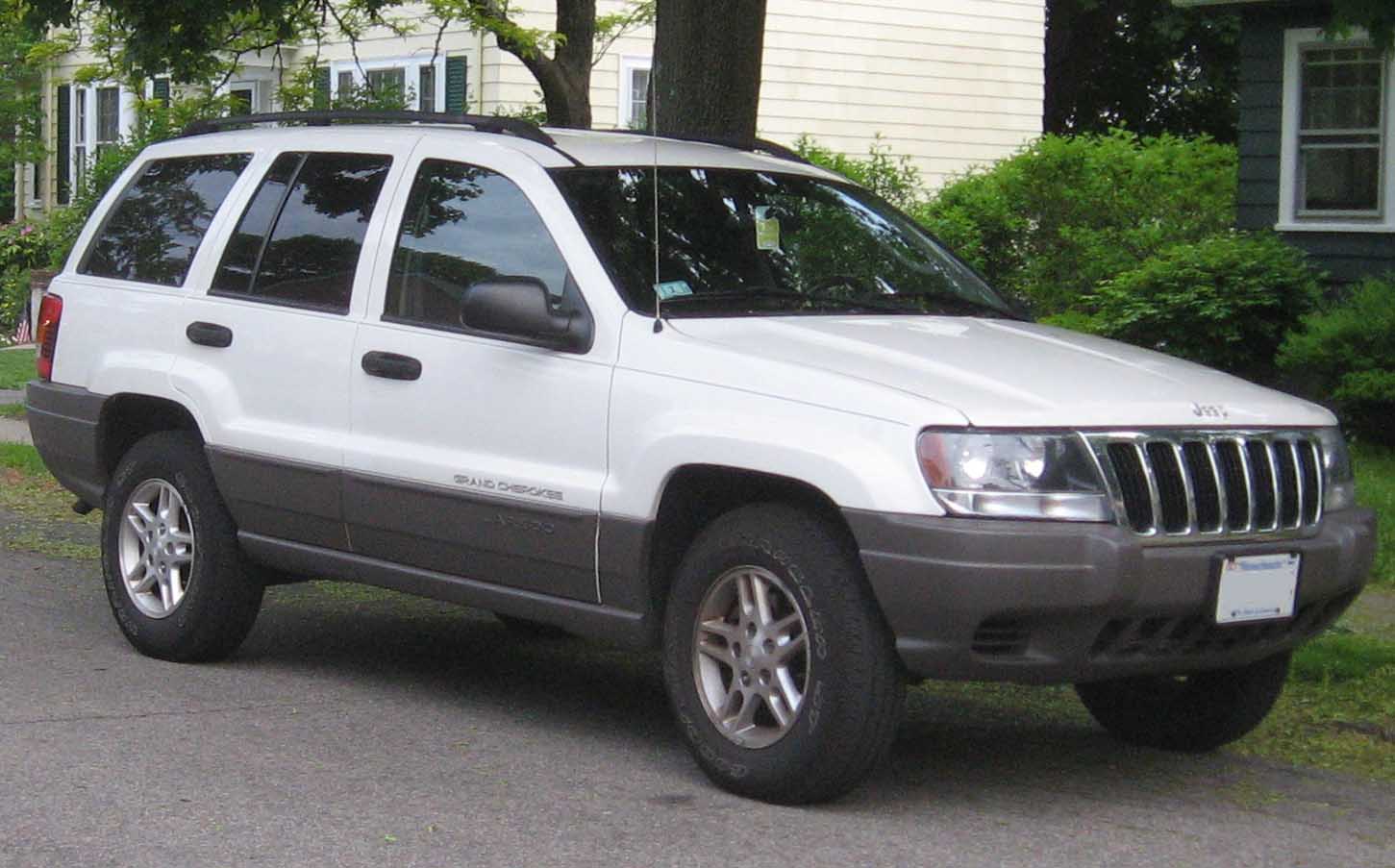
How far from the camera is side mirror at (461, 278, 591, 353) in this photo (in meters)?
6.02

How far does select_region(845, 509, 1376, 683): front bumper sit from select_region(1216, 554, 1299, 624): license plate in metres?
0.03

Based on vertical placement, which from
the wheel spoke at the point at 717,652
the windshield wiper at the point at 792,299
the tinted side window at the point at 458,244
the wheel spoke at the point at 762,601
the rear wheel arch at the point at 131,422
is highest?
the tinted side window at the point at 458,244

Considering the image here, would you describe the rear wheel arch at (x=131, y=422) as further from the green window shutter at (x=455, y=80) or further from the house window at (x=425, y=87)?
the house window at (x=425, y=87)

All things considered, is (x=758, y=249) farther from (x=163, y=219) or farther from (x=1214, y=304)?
(x=1214, y=304)

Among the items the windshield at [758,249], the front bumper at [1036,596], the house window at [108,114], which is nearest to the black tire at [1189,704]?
the front bumper at [1036,596]

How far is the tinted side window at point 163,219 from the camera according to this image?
25.2 ft

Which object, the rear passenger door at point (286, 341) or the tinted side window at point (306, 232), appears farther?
the tinted side window at point (306, 232)

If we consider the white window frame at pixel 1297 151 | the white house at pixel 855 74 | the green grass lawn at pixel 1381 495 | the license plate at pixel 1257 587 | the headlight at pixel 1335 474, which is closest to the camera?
the license plate at pixel 1257 587

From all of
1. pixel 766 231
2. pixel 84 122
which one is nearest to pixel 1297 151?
pixel 766 231

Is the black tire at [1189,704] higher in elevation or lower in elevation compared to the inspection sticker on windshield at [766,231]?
lower

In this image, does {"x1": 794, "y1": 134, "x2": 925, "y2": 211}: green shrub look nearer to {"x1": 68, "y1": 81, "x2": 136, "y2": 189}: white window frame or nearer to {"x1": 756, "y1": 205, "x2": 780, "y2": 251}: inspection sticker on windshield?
{"x1": 756, "y1": 205, "x2": 780, "y2": 251}: inspection sticker on windshield

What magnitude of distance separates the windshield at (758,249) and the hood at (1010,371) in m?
0.18

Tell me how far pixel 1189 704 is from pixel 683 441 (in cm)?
185

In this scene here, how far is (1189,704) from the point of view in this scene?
6.44m
